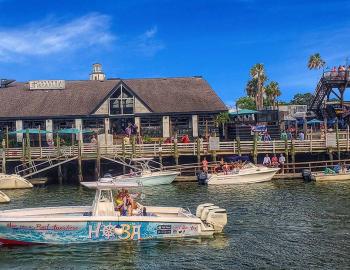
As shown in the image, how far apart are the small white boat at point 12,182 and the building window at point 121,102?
15880 millimetres

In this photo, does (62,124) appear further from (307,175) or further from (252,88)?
(252,88)

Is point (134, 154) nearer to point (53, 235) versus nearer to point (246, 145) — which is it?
point (246, 145)

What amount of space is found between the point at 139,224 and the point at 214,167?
20.1 metres

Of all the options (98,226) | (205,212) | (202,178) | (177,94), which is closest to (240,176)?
(202,178)

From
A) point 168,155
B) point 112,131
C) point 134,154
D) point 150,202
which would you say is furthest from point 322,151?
point 112,131

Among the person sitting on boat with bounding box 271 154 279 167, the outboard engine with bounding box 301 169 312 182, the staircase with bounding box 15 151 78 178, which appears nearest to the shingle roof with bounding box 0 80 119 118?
the staircase with bounding box 15 151 78 178

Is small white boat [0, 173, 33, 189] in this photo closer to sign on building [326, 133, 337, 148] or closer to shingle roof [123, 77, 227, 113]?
shingle roof [123, 77, 227, 113]

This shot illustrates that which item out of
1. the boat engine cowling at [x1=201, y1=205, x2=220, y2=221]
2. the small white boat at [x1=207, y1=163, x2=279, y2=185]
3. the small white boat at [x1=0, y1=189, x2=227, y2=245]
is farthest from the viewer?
the small white boat at [x1=207, y1=163, x2=279, y2=185]

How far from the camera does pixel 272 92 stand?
76.4 m

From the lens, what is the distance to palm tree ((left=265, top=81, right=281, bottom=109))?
76438 mm

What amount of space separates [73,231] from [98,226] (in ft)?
3.21

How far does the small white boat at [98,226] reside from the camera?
64.6ft

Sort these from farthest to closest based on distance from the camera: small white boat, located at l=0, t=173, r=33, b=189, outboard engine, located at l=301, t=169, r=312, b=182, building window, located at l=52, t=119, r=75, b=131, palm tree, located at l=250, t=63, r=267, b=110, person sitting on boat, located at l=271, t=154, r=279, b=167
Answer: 1. palm tree, located at l=250, t=63, r=267, b=110
2. building window, located at l=52, t=119, r=75, b=131
3. person sitting on boat, located at l=271, t=154, r=279, b=167
4. outboard engine, located at l=301, t=169, r=312, b=182
5. small white boat, located at l=0, t=173, r=33, b=189

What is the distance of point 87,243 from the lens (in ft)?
65.4
